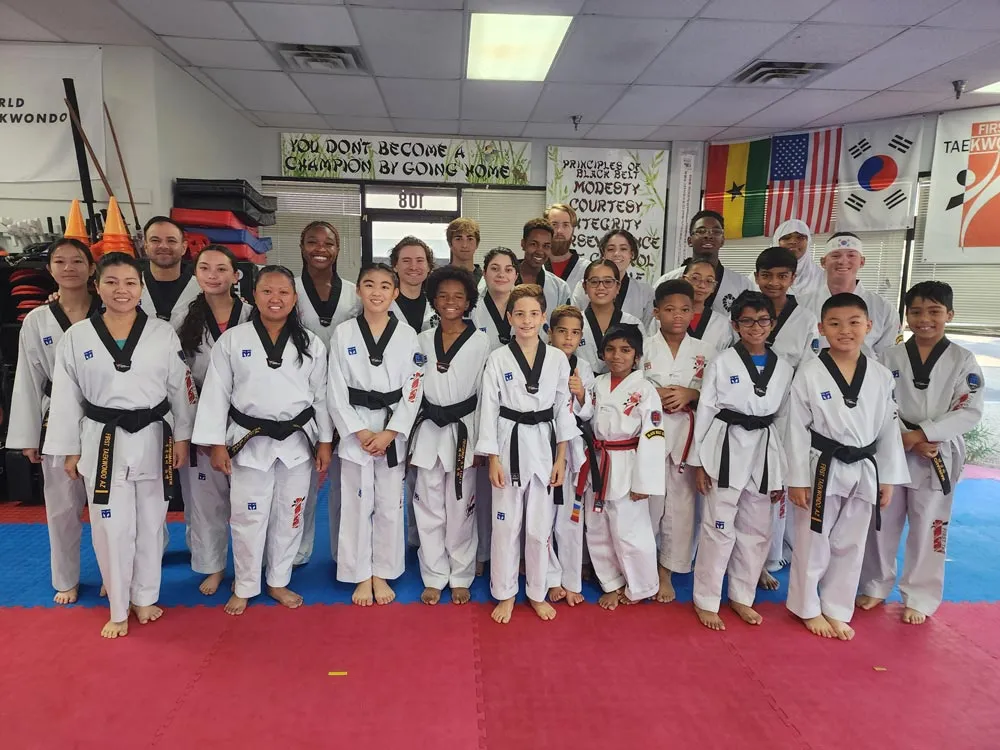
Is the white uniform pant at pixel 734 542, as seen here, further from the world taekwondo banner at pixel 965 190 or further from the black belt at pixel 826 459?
the world taekwondo banner at pixel 965 190

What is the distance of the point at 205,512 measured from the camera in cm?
282

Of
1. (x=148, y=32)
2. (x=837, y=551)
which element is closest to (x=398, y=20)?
(x=148, y=32)

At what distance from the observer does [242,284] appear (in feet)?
15.0

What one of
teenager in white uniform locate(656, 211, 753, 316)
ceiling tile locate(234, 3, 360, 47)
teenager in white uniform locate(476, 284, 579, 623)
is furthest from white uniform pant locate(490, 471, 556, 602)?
ceiling tile locate(234, 3, 360, 47)

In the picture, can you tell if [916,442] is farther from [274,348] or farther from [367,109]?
[367,109]

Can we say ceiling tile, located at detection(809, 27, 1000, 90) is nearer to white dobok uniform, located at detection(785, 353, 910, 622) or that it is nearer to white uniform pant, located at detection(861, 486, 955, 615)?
white dobok uniform, located at detection(785, 353, 910, 622)

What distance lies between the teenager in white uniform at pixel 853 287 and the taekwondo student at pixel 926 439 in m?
0.46

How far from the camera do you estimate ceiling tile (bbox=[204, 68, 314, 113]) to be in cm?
485

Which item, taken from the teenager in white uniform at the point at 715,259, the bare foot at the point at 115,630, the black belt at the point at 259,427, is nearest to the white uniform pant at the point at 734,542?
the teenager in white uniform at the point at 715,259

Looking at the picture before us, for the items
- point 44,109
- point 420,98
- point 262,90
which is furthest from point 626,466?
point 44,109

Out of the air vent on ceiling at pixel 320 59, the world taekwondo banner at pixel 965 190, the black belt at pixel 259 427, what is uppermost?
the air vent on ceiling at pixel 320 59

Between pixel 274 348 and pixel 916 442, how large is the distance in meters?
2.87

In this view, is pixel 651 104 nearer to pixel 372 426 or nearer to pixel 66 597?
pixel 372 426

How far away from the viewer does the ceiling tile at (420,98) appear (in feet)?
16.4
